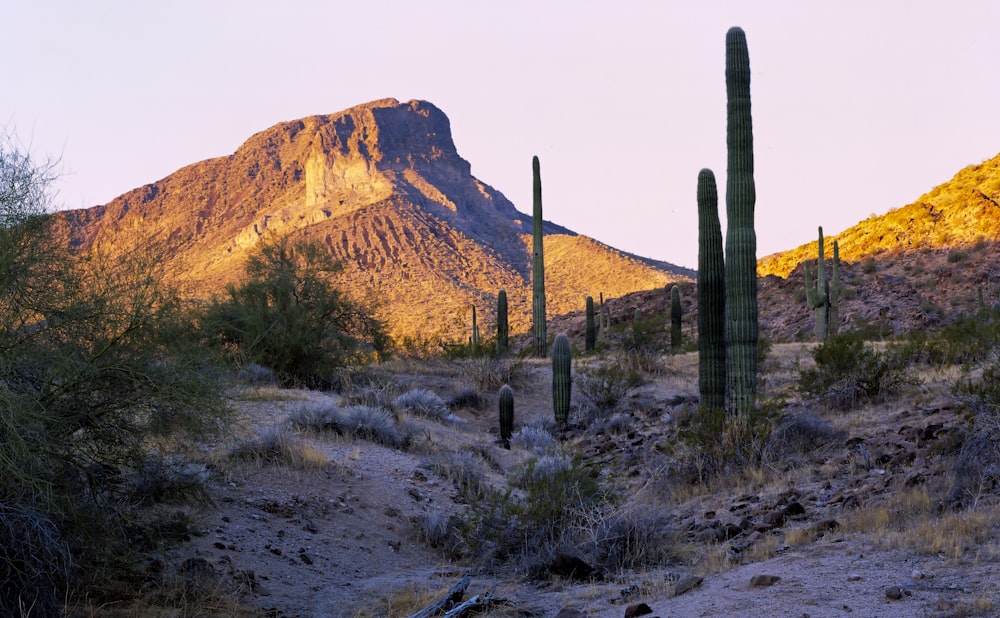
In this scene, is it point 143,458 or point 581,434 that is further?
point 581,434

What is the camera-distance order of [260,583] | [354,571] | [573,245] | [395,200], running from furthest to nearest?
[395,200]
[573,245]
[354,571]
[260,583]

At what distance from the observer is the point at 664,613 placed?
20.3 feet

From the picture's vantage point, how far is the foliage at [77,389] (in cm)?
599

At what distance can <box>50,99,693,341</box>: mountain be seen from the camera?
246 ft

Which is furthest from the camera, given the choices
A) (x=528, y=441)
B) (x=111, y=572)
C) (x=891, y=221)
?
(x=891, y=221)

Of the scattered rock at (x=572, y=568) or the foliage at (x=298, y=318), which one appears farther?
the foliage at (x=298, y=318)

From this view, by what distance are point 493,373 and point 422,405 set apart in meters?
4.97

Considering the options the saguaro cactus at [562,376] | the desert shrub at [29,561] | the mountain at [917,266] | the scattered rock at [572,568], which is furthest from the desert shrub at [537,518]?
the mountain at [917,266]

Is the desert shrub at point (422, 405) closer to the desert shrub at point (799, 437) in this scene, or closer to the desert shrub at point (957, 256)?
the desert shrub at point (799, 437)

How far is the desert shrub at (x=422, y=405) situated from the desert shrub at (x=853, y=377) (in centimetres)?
697

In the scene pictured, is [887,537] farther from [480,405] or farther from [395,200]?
[395,200]

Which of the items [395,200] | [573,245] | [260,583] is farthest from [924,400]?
[395,200]

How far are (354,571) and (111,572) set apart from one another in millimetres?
2771

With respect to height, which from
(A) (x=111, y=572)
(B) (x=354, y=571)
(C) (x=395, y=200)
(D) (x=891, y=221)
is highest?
(C) (x=395, y=200)
